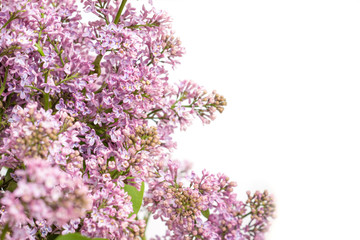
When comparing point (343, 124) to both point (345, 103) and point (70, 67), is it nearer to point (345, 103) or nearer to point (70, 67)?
point (345, 103)

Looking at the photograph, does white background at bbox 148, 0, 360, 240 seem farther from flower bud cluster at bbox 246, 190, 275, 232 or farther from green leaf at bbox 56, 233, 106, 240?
green leaf at bbox 56, 233, 106, 240

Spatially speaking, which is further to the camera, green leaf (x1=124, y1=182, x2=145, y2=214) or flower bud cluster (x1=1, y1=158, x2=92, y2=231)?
green leaf (x1=124, y1=182, x2=145, y2=214)

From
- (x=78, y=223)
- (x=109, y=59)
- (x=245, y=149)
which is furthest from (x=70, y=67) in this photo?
(x=245, y=149)

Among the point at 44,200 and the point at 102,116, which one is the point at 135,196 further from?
the point at 44,200

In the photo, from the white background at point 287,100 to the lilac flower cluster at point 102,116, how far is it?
338 millimetres

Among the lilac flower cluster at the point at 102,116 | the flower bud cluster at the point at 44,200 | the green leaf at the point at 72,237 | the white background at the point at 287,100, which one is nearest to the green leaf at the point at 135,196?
the lilac flower cluster at the point at 102,116

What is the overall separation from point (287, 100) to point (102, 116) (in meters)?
0.63

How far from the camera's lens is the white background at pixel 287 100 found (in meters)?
0.96

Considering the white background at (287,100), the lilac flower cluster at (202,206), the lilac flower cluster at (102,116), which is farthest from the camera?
the white background at (287,100)

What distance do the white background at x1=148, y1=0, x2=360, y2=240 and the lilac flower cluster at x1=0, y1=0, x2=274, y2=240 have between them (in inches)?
13.3

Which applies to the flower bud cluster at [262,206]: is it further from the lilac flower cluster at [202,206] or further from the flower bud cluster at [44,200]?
the flower bud cluster at [44,200]

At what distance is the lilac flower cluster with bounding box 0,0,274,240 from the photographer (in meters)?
0.46

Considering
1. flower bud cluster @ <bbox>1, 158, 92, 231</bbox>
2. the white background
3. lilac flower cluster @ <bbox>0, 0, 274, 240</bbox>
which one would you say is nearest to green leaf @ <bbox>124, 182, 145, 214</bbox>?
lilac flower cluster @ <bbox>0, 0, 274, 240</bbox>

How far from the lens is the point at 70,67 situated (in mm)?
521
